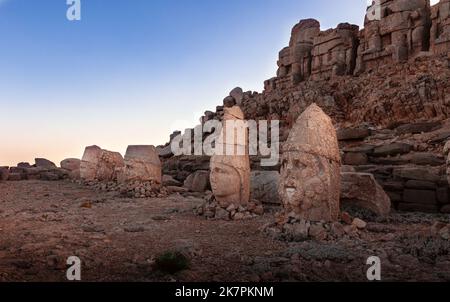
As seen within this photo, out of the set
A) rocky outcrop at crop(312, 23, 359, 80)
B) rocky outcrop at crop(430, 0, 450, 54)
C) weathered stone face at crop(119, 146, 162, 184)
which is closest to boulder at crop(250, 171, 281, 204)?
weathered stone face at crop(119, 146, 162, 184)

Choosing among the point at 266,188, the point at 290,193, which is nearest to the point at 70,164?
the point at 266,188

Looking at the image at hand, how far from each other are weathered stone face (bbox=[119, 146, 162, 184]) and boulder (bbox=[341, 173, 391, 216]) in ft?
24.5

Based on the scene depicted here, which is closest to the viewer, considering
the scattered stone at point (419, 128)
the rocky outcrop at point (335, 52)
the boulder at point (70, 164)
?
the scattered stone at point (419, 128)

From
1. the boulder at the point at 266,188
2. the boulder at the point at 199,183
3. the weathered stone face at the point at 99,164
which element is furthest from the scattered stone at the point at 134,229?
the weathered stone face at the point at 99,164

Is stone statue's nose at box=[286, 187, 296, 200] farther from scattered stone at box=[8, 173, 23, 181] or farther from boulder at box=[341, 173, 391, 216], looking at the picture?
scattered stone at box=[8, 173, 23, 181]

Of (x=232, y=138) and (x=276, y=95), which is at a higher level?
(x=276, y=95)

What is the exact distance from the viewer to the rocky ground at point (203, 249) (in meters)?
4.36

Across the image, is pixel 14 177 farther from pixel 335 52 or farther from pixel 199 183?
pixel 335 52

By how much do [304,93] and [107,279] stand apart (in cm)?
2604

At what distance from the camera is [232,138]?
9.39 m

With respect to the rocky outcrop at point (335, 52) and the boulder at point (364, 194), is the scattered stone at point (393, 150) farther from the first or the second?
the rocky outcrop at point (335, 52)

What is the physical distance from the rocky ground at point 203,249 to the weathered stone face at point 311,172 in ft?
2.56

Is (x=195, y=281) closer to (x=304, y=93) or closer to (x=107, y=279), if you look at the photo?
(x=107, y=279)

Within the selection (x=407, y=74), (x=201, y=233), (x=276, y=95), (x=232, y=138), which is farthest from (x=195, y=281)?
(x=276, y=95)
